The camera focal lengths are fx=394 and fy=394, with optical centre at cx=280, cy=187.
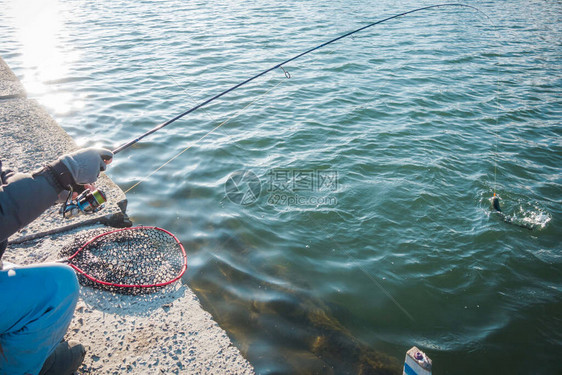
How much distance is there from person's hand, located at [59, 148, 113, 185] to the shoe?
1.13 m

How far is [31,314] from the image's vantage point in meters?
2.35

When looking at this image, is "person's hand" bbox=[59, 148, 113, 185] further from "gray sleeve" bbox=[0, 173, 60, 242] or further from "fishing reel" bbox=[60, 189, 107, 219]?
"fishing reel" bbox=[60, 189, 107, 219]

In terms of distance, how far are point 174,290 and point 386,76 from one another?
8.32 metres

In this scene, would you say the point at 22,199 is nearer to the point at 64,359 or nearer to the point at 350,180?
the point at 64,359

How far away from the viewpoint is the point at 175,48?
1252 cm

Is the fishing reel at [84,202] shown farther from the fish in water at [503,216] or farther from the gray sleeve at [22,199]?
the fish in water at [503,216]

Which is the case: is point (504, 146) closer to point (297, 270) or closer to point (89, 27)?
point (297, 270)

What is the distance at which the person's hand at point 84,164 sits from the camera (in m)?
2.62

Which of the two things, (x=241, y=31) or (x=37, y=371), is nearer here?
(x=37, y=371)

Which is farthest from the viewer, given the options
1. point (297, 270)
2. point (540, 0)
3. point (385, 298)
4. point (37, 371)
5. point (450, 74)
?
point (540, 0)

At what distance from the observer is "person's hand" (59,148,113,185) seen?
262cm

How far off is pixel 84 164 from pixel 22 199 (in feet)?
1.57

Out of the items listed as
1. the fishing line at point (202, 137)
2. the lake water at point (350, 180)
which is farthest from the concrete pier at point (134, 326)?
the fishing line at point (202, 137)

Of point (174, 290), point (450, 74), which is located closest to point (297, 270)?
point (174, 290)
